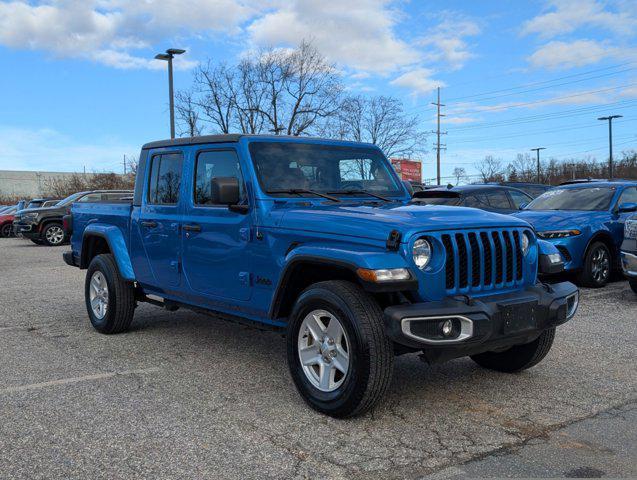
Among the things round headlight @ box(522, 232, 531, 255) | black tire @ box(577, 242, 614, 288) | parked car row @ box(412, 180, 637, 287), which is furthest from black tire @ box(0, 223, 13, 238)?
round headlight @ box(522, 232, 531, 255)

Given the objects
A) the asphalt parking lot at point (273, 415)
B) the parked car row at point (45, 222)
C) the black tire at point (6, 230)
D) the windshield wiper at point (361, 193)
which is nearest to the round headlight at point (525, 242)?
the asphalt parking lot at point (273, 415)

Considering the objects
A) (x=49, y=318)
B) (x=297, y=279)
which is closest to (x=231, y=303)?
(x=297, y=279)

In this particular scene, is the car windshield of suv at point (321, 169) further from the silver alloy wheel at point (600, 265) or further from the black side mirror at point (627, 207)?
the black side mirror at point (627, 207)

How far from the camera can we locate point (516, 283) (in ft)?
14.2

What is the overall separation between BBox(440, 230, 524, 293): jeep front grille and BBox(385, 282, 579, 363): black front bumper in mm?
130

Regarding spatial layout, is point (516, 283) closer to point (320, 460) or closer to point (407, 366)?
point (407, 366)

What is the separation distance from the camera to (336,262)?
12.9 feet

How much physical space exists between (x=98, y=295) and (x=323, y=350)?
3.60 meters

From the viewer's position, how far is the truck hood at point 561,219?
9164 millimetres

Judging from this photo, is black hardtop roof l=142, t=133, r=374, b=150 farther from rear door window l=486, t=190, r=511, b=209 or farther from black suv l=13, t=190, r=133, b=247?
black suv l=13, t=190, r=133, b=247

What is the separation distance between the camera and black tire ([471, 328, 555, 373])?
473 centimetres

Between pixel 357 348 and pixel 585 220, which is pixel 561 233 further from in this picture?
pixel 357 348

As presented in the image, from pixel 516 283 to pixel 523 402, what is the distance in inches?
32.3

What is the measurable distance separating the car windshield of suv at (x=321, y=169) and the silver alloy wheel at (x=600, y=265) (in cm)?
502
